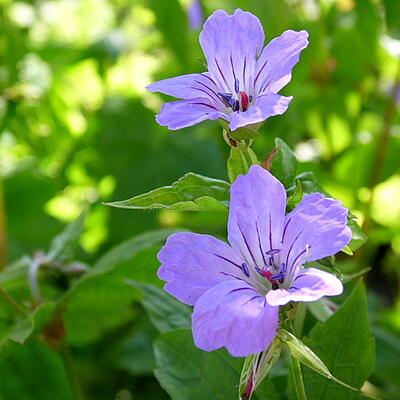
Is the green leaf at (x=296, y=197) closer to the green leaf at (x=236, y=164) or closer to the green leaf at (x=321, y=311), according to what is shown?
the green leaf at (x=236, y=164)

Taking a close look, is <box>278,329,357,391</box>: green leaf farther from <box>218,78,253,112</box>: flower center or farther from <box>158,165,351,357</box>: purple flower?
<box>218,78,253,112</box>: flower center

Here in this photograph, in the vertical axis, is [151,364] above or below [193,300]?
below

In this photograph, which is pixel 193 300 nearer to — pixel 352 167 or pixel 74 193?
pixel 352 167

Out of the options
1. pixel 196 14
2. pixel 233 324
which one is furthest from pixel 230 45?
pixel 196 14

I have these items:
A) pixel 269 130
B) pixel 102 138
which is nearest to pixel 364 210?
pixel 269 130

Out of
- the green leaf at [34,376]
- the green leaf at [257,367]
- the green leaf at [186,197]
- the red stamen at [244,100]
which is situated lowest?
the green leaf at [34,376]

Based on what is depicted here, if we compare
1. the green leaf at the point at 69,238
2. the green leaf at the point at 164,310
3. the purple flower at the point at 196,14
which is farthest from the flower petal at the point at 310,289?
the purple flower at the point at 196,14
